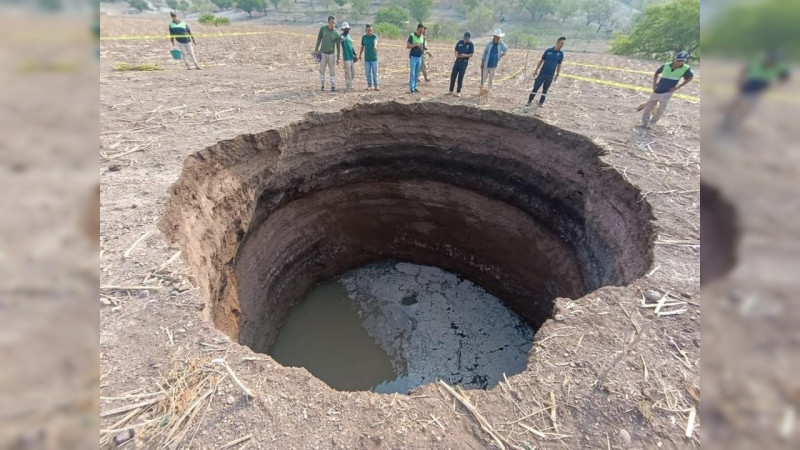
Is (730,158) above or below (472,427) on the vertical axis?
above

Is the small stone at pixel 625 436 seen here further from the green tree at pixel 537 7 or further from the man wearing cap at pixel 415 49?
the green tree at pixel 537 7

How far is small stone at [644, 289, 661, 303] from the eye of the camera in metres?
4.43

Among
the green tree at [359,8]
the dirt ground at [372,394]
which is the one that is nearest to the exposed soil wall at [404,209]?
the dirt ground at [372,394]

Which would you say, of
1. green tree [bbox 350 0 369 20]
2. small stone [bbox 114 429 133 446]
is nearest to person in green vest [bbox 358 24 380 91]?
small stone [bbox 114 429 133 446]

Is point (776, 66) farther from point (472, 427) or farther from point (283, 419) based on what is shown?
→ point (283, 419)

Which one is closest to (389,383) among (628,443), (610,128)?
(628,443)

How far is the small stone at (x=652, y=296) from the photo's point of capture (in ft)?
14.5

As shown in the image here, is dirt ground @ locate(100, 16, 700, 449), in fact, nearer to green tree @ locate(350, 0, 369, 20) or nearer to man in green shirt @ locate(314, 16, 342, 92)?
man in green shirt @ locate(314, 16, 342, 92)

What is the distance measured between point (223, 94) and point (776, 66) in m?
10.3

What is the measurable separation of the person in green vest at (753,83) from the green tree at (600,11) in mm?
53214

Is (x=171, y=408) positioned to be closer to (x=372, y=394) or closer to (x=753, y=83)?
(x=372, y=394)

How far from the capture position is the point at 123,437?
3061mm

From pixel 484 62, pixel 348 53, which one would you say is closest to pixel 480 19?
pixel 484 62

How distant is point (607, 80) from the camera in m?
12.1
